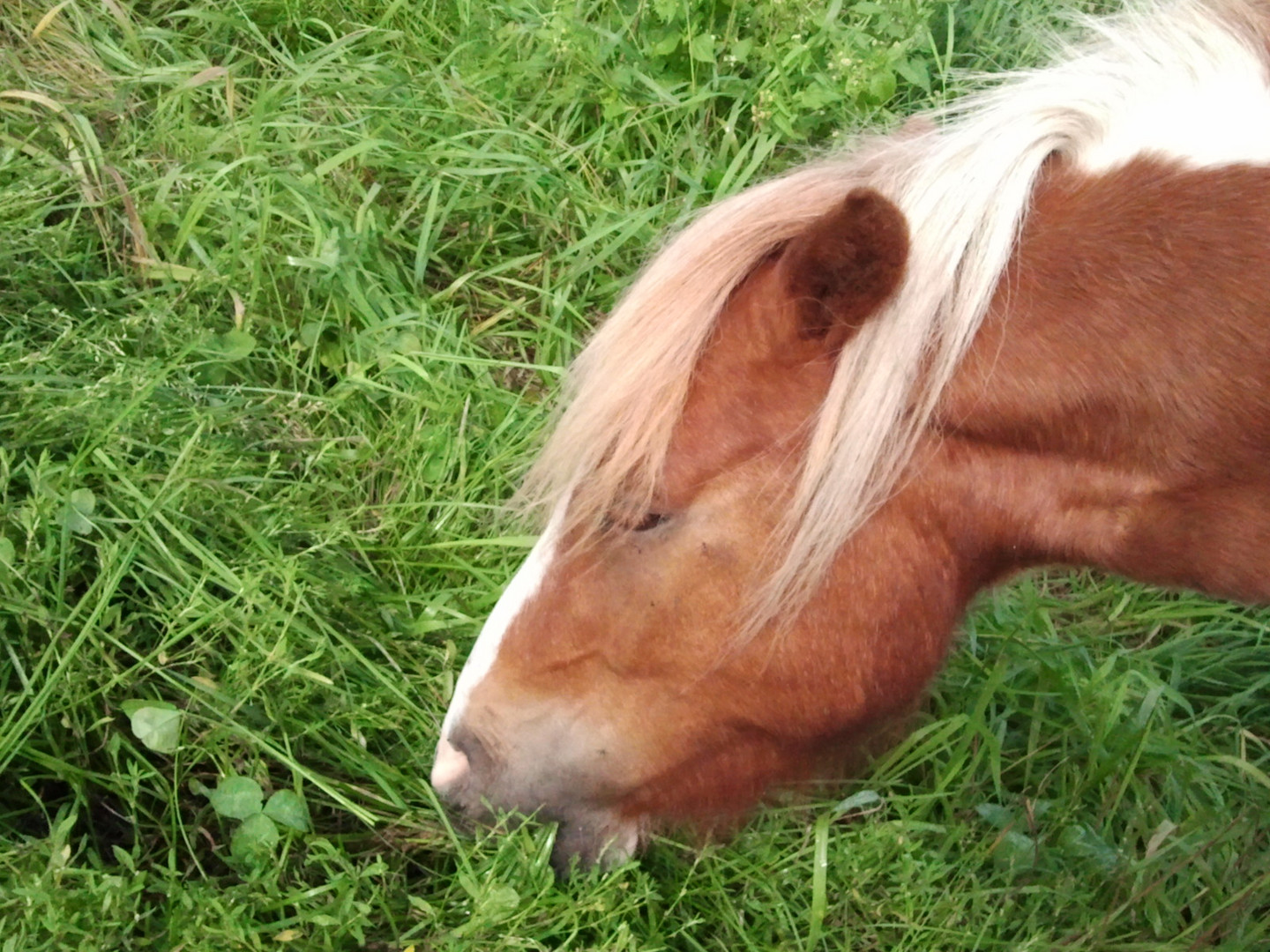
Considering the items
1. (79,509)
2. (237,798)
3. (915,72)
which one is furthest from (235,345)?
(915,72)

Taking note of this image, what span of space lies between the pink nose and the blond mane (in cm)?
46

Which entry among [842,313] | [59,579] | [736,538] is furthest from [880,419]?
[59,579]

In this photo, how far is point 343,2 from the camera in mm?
3707

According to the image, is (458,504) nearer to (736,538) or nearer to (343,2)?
(736,538)

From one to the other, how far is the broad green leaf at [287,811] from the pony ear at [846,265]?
124 centimetres

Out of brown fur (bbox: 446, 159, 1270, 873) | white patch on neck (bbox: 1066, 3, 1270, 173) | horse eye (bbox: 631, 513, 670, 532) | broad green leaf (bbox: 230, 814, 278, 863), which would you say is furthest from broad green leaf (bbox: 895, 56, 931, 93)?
broad green leaf (bbox: 230, 814, 278, 863)

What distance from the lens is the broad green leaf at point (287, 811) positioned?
205 centimetres

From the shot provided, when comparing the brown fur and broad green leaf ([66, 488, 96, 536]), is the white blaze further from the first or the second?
broad green leaf ([66, 488, 96, 536])

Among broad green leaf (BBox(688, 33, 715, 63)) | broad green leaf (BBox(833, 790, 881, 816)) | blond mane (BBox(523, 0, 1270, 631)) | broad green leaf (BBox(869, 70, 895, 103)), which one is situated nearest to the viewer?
blond mane (BBox(523, 0, 1270, 631))

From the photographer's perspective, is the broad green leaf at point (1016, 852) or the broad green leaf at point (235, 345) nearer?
the broad green leaf at point (1016, 852)

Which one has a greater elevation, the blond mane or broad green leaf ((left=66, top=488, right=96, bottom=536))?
the blond mane

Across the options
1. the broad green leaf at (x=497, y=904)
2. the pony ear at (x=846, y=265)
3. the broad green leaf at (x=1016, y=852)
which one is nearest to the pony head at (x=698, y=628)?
the pony ear at (x=846, y=265)

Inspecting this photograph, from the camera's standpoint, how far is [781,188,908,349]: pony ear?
A: 1.50 m

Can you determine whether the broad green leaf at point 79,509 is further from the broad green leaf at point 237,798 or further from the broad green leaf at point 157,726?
the broad green leaf at point 237,798
